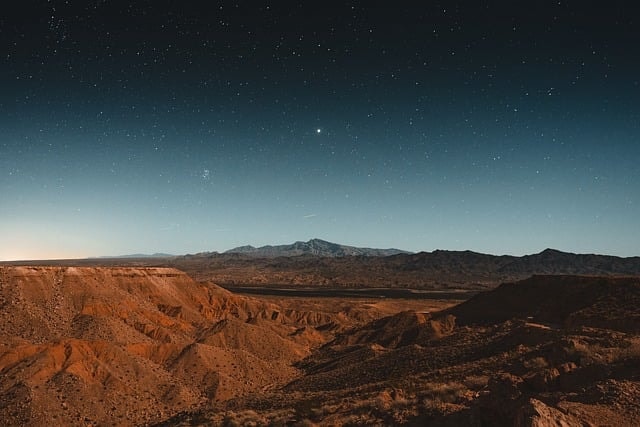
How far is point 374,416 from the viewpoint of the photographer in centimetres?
1600

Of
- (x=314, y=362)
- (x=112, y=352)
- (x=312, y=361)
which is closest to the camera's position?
(x=112, y=352)

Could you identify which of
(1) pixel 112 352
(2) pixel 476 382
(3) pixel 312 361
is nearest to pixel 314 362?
(3) pixel 312 361

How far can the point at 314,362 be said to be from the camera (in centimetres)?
4262

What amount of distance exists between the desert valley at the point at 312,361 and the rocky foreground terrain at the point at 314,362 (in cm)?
10

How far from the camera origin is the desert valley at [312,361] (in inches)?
611

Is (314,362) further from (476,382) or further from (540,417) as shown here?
(540,417)

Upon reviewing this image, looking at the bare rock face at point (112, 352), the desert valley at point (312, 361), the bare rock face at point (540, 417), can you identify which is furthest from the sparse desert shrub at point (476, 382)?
the bare rock face at point (112, 352)

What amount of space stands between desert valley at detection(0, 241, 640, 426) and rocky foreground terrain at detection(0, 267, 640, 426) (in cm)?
10

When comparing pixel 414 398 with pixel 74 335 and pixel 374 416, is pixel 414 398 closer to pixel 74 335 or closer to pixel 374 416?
pixel 374 416

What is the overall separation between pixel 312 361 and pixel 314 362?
0.80 m

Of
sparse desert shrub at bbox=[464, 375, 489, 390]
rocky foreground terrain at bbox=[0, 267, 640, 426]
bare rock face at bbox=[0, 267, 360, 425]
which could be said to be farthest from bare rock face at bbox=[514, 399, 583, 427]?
bare rock face at bbox=[0, 267, 360, 425]

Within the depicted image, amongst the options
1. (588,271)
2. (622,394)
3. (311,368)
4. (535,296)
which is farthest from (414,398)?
(588,271)

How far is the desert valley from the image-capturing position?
15.5 m

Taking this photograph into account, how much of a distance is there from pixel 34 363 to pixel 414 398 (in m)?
25.6
